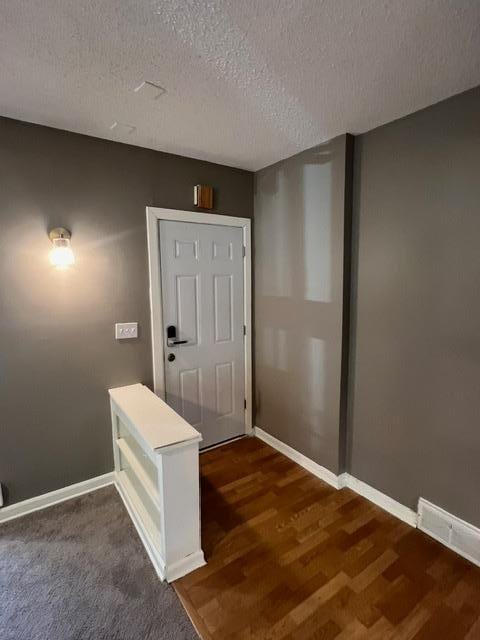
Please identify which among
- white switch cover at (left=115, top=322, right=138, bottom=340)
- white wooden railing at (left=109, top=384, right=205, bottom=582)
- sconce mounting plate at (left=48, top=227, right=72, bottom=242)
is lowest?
white wooden railing at (left=109, top=384, right=205, bottom=582)

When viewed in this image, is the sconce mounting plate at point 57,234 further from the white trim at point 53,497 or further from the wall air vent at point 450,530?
the wall air vent at point 450,530

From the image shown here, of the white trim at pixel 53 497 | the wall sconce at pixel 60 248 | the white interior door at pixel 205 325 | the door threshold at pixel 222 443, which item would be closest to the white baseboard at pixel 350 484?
the door threshold at pixel 222 443

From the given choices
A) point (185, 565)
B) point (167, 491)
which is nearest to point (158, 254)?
point (167, 491)

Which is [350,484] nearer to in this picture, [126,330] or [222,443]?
[222,443]

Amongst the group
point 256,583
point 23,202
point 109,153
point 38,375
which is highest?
point 109,153

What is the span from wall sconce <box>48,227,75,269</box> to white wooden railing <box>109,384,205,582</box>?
1012 mm

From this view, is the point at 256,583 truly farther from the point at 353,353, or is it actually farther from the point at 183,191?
the point at 183,191

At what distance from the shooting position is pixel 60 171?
2078 mm

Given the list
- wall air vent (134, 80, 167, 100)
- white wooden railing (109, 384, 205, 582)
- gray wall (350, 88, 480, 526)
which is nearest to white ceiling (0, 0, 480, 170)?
wall air vent (134, 80, 167, 100)

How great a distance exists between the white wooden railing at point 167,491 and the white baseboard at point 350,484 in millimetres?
1111

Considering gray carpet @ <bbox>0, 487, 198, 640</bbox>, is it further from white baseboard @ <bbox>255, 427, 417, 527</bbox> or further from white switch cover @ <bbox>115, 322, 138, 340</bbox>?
white baseboard @ <bbox>255, 427, 417, 527</bbox>

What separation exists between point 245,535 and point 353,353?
4.39ft

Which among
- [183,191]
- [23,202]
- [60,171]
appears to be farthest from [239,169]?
[23,202]

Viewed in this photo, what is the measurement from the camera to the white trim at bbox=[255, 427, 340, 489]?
2.43 m
